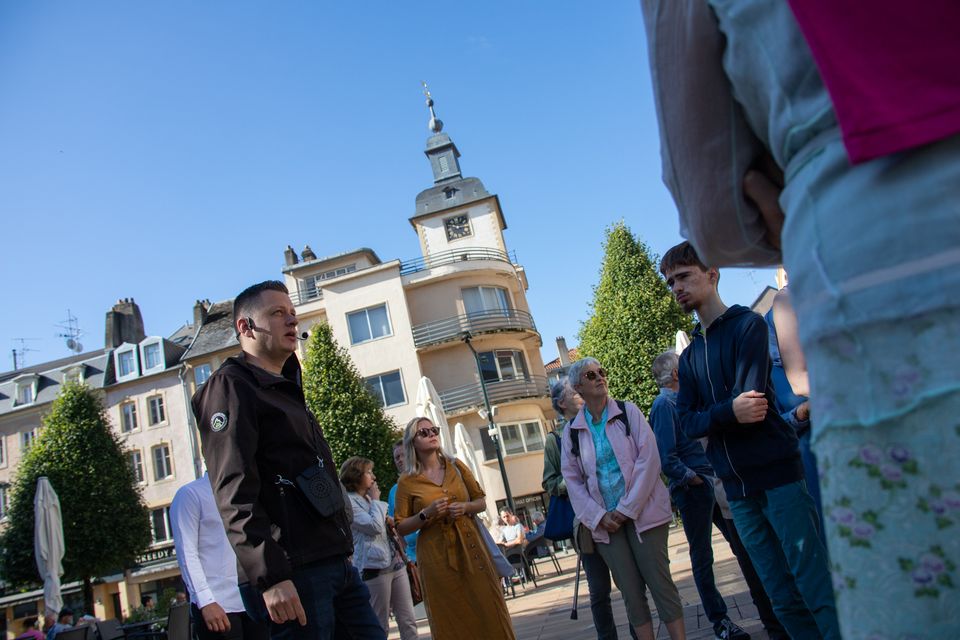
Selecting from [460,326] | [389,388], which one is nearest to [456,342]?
[460,326]

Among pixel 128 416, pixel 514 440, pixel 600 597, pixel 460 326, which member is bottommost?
pixel 600 597

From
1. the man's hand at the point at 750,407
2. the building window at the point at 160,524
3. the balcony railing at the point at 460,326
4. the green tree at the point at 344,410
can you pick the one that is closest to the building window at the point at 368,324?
the balcony railing at the point at 460,326

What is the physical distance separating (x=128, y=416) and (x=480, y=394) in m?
23.3

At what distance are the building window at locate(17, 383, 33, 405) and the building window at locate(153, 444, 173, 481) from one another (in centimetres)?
1268

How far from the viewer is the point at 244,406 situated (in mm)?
3166

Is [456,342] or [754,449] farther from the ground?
[456,342]

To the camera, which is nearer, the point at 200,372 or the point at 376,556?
the point at 376,556

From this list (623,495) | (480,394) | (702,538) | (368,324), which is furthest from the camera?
(368,324)

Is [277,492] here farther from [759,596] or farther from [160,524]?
[160,524]

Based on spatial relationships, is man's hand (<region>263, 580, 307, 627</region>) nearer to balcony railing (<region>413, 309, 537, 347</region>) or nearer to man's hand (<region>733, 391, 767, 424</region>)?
man's hand (<region>733, 391, 767, 424</region>)

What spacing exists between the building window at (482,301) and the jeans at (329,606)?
37.6 meters

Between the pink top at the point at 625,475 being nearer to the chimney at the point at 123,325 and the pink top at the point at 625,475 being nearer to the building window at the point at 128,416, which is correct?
the building window at the point at 128,416

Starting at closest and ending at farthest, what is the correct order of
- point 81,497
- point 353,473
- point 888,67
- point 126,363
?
point 888,67 → point 353,473 → point 81,497 → point 126,363

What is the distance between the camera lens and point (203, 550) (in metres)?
5.18
